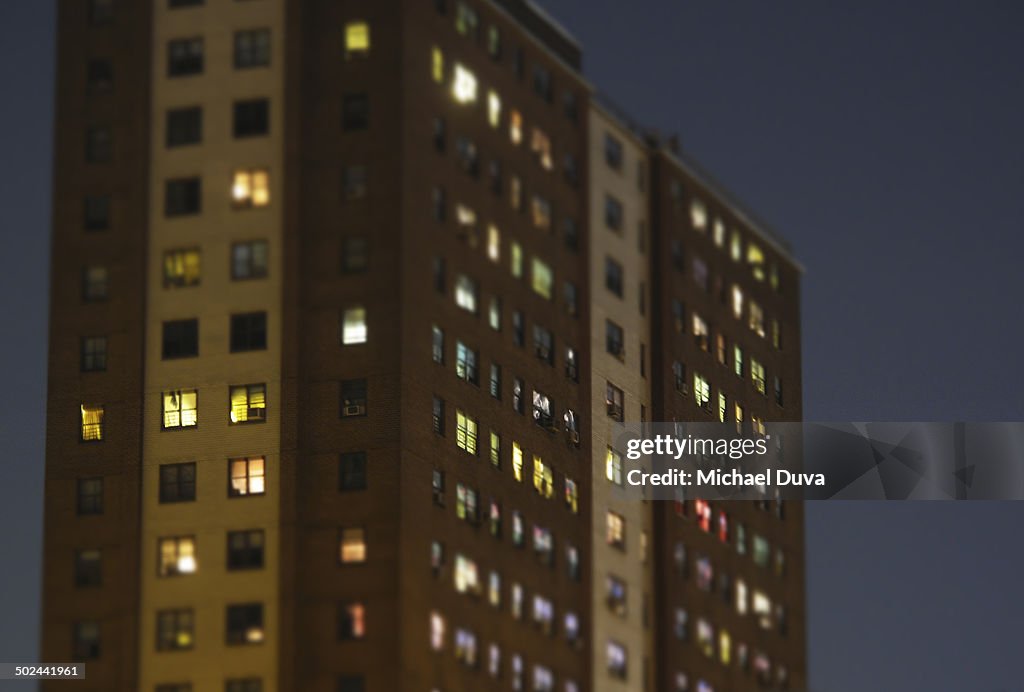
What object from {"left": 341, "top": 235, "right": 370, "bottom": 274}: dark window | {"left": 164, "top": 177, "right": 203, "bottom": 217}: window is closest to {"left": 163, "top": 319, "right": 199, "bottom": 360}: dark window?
{"left": 164, "top": 177, "right": 203, "bottom": 217}: window

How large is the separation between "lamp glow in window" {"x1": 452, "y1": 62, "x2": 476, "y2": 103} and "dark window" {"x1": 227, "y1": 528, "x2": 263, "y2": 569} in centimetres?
2701

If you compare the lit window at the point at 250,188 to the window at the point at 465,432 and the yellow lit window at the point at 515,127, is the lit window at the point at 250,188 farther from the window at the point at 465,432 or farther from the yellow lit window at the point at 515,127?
the yellow lit window at the point at 515,127

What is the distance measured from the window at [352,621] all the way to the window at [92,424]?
16211mm

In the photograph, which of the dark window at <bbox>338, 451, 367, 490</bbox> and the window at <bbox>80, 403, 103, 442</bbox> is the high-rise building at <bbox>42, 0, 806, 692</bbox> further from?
the window at <bbox>80, 403, 103, 442</bbox>

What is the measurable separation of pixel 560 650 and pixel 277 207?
29159 millimetres

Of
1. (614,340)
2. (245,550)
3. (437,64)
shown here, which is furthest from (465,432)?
(614,340)

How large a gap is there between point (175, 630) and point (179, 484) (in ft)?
24.5

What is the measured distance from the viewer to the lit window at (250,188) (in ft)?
487

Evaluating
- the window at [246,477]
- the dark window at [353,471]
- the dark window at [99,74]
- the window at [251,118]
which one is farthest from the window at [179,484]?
the dark window at [99,74]

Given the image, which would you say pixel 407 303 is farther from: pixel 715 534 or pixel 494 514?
pixel 715 534

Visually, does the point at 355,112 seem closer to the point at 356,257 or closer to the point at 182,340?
the point at 356,257

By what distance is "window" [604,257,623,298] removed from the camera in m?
169

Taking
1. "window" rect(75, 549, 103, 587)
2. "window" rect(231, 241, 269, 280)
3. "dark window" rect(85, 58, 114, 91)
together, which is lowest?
"window" rect(75, 549, 103, 587)

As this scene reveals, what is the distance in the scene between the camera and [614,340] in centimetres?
16875
